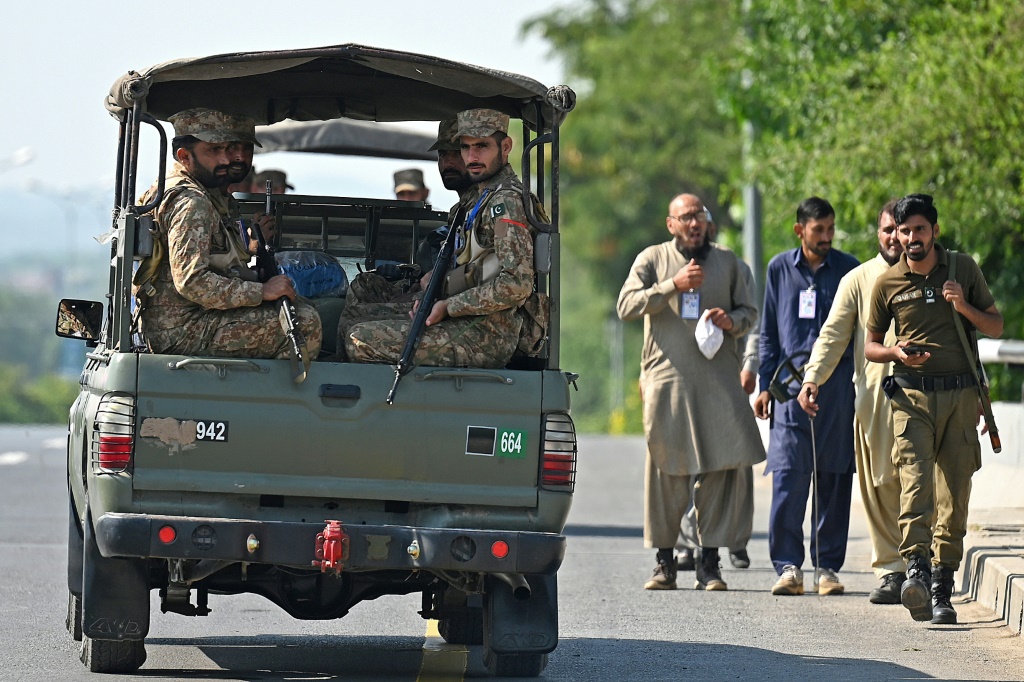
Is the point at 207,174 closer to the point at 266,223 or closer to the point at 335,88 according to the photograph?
the point at 266,223

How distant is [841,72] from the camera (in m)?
18.6

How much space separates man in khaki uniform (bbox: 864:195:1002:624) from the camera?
31.1ft

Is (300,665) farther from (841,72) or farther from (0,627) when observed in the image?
(841,72)

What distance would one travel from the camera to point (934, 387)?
9.57 m

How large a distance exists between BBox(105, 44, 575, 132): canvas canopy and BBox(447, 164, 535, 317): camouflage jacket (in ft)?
1.55

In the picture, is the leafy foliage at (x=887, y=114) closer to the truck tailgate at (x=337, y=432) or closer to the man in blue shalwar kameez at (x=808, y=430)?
the man in blue shalwar kameez at (x=808, y=430)

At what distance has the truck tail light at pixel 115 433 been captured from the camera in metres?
7.03

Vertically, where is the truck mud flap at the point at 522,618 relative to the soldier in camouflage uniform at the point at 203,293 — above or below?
below

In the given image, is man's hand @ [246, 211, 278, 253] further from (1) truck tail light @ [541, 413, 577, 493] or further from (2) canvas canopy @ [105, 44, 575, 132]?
(1) truck tail light @ [541, 413, 577, 493]

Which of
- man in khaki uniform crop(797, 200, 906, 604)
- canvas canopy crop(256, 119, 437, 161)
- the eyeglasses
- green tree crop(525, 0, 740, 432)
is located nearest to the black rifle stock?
man in khaki uniform crop(797, 200, 906, 604)

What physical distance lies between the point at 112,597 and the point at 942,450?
4.43 metres

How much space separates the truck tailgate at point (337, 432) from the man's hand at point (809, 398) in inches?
129

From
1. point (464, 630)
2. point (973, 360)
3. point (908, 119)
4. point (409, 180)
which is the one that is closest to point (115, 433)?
point (464, 630)

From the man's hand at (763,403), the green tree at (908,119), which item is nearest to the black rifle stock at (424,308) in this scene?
the man's hand at (763,403)
